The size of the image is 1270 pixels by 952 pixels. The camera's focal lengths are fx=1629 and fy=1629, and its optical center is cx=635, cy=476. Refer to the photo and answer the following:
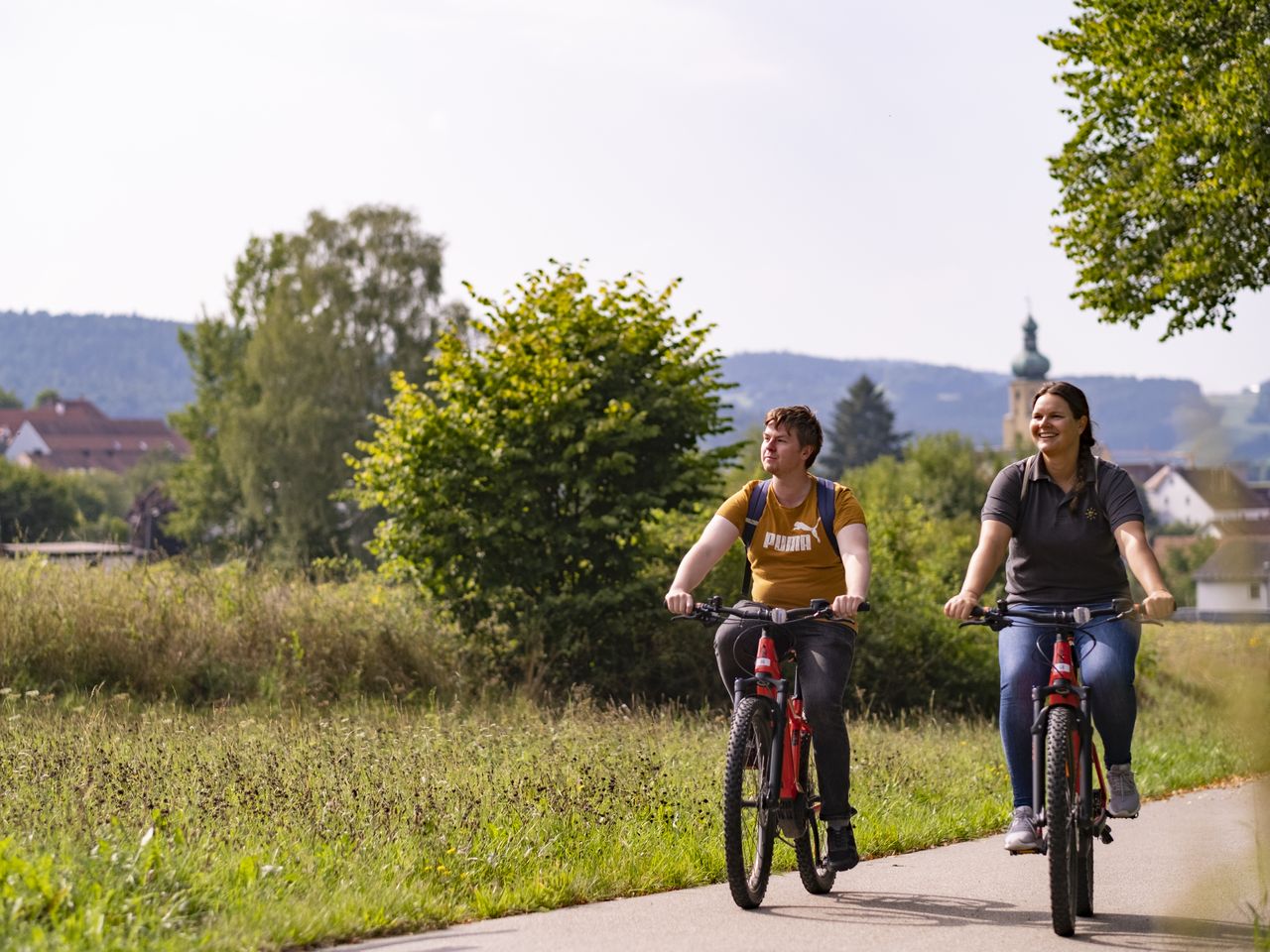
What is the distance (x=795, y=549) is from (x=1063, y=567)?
1.02 metres

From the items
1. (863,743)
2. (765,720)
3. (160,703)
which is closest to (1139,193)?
(863,743)

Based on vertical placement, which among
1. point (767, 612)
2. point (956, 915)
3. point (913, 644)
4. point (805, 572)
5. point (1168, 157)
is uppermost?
point (1168, 157)

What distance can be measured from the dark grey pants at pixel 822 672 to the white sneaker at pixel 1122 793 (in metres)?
0.99

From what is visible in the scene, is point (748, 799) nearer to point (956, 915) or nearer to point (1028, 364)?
point (956, 915)

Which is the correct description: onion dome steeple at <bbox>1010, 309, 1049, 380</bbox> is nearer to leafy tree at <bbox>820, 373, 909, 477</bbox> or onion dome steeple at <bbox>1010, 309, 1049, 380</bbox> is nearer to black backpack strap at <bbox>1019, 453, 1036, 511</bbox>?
leafy tree at <bbox>820, 373, 909, 477</bbox>

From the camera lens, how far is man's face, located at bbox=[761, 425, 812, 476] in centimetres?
641

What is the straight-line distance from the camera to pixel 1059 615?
5.80 m

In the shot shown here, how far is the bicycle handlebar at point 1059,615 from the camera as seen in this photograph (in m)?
5.75

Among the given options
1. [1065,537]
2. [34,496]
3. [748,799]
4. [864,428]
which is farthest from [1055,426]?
[864,428]

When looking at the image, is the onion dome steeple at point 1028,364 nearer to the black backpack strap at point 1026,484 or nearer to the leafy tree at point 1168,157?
the leafy tree at point 1168,157

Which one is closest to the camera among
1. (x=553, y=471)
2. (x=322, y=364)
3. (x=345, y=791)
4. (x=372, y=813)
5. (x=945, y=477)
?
(x=372, y=813)

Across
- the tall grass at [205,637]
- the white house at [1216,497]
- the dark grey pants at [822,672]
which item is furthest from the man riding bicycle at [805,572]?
the tall grass at [205,637]

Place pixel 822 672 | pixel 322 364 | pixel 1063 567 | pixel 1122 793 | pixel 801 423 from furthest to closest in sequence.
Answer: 1. pixel 322 364
2. pixel 801 423
3. pixel 822 672
4. pixel 1063 567
5. pixel 1122 793

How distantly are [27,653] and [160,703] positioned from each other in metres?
1.60
